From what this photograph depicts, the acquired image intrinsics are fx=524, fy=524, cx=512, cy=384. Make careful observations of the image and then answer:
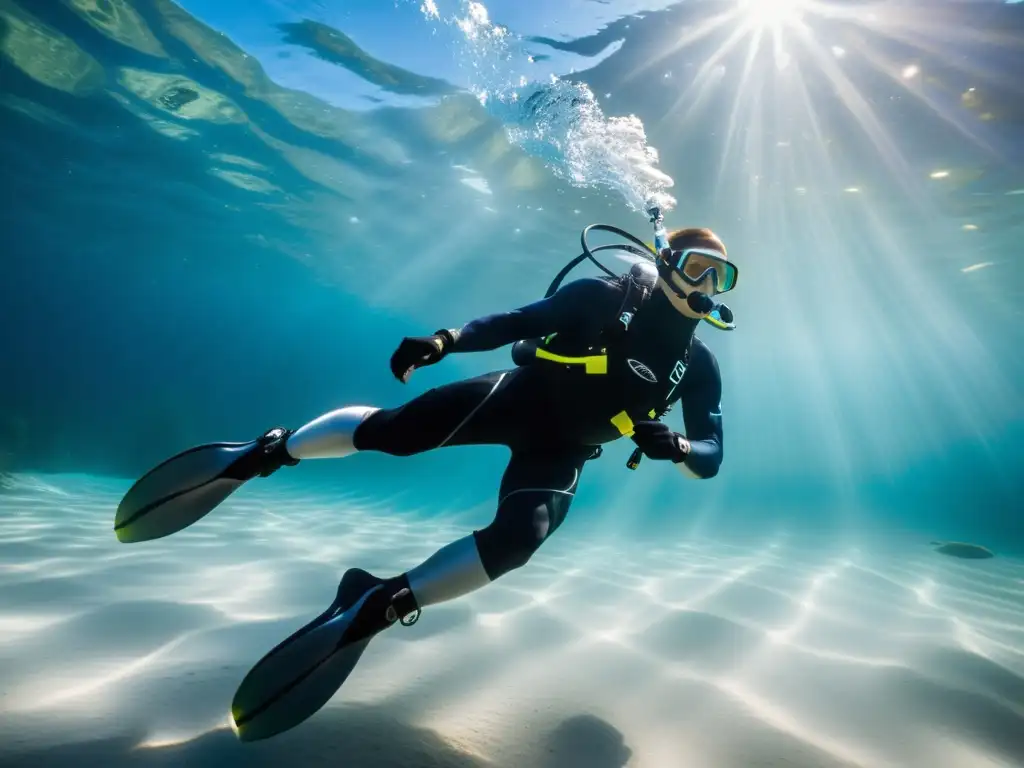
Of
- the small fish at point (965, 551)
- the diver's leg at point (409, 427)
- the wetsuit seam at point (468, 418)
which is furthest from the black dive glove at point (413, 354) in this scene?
the small fish at point (965, 551)

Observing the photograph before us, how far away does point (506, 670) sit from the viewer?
3203 mm

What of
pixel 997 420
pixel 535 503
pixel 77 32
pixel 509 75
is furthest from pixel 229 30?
pixel 997 420

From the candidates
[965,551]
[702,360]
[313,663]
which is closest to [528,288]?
[965,551]

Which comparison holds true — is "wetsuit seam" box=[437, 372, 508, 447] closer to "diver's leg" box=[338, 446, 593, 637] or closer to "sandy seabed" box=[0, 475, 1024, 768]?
"diver's leg" box=[338, 446, 593, 637]

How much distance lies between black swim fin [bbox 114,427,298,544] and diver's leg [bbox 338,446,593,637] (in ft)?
3.46

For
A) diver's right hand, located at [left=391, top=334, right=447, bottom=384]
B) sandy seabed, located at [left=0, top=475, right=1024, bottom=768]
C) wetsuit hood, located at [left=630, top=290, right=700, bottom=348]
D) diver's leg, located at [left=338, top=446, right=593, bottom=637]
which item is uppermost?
wetsuit hood, located at [left=630, top=290, right=700, bottom=348]

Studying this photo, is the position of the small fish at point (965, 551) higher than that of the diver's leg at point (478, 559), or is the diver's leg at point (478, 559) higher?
the diver's leg at point (478, 559)

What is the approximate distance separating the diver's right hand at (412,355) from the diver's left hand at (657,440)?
1126mm

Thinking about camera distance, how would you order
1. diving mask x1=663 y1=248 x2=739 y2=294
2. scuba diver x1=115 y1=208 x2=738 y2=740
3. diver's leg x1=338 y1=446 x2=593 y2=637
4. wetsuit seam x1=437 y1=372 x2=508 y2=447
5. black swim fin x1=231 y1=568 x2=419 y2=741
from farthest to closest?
1. diving mask x1=663 y1=248 x2=739 y2=294
2. wetsuit seam x1=437 y1=372 x2=508 y2=447
3. scuba diver x1=115 y1=208 x2=738 y2=740
4. diver's leg x1=338 y1=446 x2=593 y2=637
5. black swim fin x1=231 y1=568 x2=419 y2=741

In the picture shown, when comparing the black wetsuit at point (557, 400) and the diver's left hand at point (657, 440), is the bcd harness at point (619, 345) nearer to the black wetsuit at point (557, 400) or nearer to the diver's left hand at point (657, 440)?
the black wetsuit at point (557, 400)

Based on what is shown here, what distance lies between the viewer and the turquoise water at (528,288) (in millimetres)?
2764

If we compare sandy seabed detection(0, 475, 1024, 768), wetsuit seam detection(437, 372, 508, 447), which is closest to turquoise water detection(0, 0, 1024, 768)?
sandy seabed detection(0, 475, 1024, 768)

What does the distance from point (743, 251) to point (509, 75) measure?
1371 centimetres

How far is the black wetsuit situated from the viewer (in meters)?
3.07
